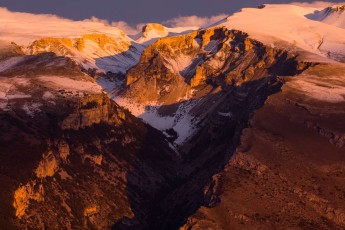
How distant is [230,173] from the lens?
194125mm

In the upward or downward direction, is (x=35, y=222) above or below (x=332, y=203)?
below

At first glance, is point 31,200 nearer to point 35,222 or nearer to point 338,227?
point 35,222

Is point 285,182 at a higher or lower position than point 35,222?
higher

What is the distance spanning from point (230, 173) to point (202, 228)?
3596 cm

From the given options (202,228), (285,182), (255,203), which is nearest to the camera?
(202,228)

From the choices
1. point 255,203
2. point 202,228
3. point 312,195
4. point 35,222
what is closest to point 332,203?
point 312,195

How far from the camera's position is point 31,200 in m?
199

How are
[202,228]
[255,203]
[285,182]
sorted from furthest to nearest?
[285,182] < [255,203] < [202,228]

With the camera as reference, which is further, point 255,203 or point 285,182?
point 285,182

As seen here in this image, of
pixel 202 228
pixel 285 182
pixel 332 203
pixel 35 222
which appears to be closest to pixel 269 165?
pixel 285 182

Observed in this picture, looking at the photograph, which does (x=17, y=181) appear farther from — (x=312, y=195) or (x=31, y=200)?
(x=312, y=195)

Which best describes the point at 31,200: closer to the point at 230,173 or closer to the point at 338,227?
the point at 230,173

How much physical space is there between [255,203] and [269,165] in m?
24.4

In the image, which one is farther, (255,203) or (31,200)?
(31,200)
